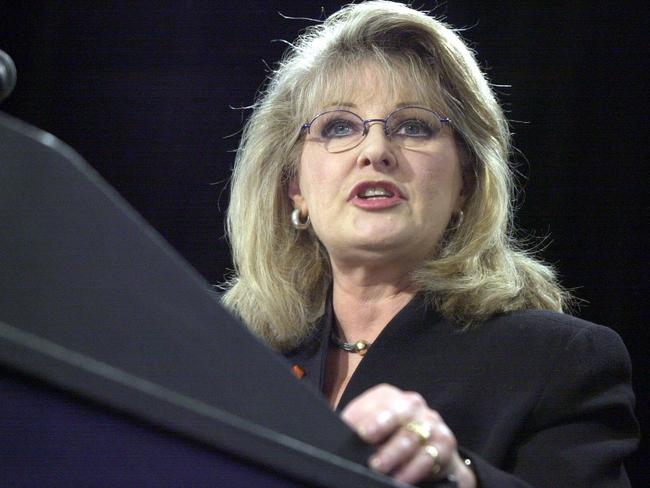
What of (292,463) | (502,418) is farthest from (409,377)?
(292,463)

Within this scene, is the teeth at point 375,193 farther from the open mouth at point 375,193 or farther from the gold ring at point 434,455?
the gold ring at point 434,455

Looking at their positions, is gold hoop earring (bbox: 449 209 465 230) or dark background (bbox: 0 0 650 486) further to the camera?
dark background (bbox: 0 0 650 486)

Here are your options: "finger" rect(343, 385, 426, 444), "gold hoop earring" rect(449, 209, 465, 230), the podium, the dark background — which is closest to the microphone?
the podium

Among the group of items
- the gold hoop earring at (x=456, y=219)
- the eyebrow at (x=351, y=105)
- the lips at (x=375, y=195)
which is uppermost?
the eyebrow at (x=351, y=105)

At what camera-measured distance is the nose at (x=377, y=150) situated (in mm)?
1724

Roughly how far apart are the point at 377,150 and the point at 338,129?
0.13m

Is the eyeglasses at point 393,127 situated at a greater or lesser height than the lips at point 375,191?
greater

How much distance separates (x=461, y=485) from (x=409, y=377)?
2.15ft

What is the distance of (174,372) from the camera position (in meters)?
0.56

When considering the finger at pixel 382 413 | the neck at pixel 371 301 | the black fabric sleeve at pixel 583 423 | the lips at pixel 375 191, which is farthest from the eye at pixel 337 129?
the finger at pixel 382 413

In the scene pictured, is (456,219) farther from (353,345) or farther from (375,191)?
(353,345)

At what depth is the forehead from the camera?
179cm

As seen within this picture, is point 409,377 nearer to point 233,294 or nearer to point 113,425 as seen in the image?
point 233,294

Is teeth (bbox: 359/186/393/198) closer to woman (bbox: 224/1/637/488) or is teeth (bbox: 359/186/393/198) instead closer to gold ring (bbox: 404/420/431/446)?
woman (bbox: 224/1/637/488)
